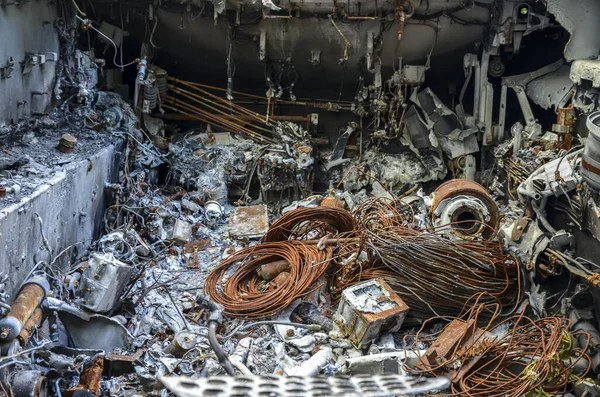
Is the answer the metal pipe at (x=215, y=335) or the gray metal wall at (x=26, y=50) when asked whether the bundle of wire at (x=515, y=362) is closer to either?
the metal pipe at (x=215, y=335)

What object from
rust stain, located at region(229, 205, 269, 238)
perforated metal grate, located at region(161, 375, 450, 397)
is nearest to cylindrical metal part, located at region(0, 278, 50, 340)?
perforated metal grate, located at region(161, 375, 450, 397)

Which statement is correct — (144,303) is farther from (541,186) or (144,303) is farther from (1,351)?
(541,186)

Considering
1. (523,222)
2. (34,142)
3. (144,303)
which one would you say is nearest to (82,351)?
(144,303)

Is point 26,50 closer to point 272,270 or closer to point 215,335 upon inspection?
point 272,270

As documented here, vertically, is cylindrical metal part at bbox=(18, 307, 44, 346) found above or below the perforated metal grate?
below

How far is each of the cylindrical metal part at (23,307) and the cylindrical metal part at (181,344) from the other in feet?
3.50

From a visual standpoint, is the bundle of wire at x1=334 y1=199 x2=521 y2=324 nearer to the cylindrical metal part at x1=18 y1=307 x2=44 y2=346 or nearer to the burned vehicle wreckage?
the burned vehicle wreckage

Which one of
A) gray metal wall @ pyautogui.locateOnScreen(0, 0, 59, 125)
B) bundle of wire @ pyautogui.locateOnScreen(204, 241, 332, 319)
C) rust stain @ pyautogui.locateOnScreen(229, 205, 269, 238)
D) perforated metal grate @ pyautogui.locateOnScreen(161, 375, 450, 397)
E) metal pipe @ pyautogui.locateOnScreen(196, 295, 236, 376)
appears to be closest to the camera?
perforated metal grate @ pyautogui.locateOnScreen(161, 375, 450, 397)

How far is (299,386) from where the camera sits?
9.46ft

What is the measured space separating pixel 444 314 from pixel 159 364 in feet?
8.53

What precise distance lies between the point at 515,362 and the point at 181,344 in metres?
2.61

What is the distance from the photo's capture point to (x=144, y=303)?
6242 mm

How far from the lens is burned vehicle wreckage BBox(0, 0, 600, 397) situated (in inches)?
200

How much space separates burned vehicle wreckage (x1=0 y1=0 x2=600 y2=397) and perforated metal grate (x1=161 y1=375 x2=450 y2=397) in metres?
0.01
